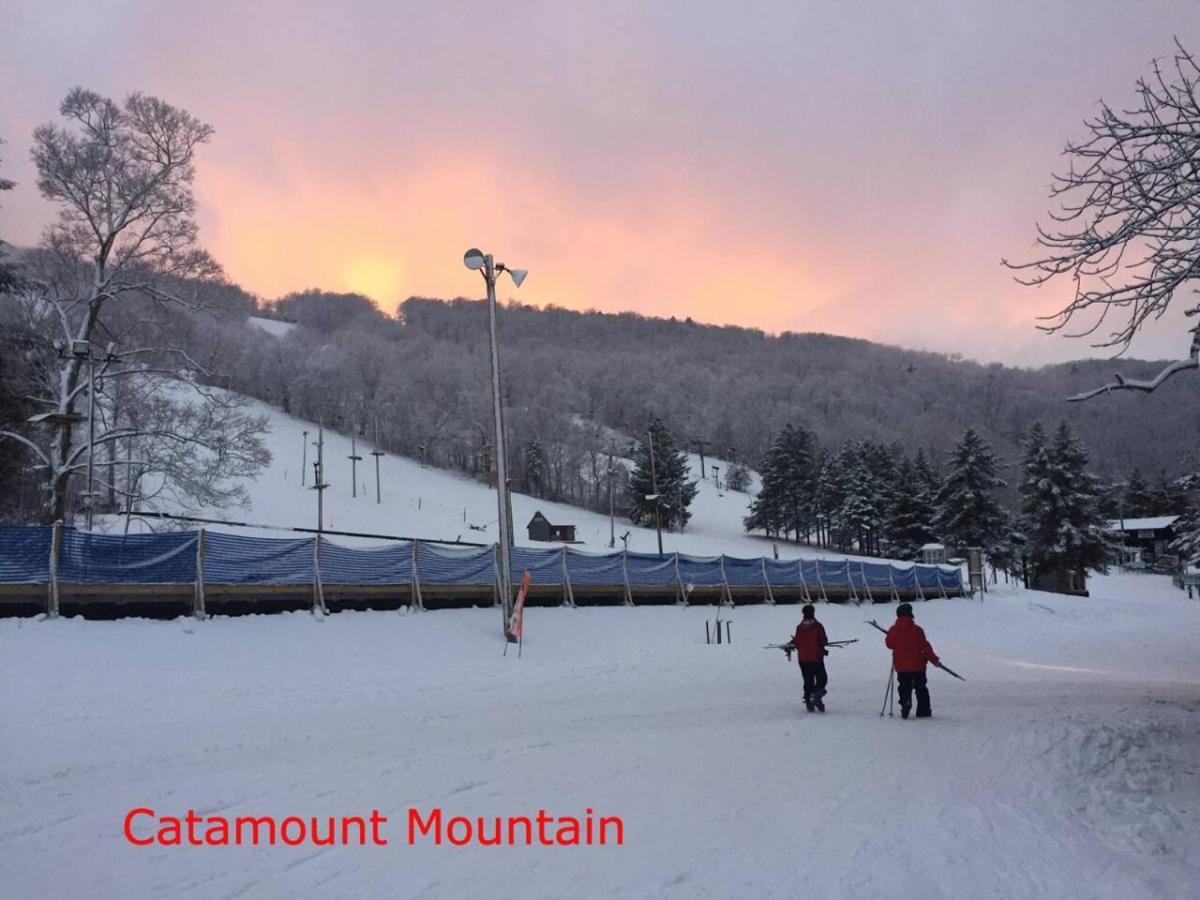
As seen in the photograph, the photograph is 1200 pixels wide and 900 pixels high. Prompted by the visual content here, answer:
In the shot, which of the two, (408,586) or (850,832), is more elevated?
(408,586)

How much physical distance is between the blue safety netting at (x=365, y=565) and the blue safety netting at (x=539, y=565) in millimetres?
3524

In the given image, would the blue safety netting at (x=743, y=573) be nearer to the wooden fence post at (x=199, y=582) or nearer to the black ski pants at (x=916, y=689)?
the black ski pants at (x=916, y=689)

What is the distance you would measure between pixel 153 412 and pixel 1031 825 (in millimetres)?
24695

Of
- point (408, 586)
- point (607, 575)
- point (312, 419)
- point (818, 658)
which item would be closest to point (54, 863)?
point (818, 658)

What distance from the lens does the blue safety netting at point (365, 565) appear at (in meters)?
17.2

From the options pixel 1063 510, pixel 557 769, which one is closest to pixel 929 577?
pixel 1063 510

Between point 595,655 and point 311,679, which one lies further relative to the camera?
point 595,655

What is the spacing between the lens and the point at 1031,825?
6.51 metres

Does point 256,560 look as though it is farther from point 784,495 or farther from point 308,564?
point 784,495

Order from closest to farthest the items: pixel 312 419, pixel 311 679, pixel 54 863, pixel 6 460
Result: pixel 54 863
pixel 311 679
pixel 6 460
pixel 312 419

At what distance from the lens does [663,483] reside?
84.2 metres

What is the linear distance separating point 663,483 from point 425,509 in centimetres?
2371

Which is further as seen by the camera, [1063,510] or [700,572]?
[1063,510]

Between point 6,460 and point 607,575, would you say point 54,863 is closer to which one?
point 607,575
